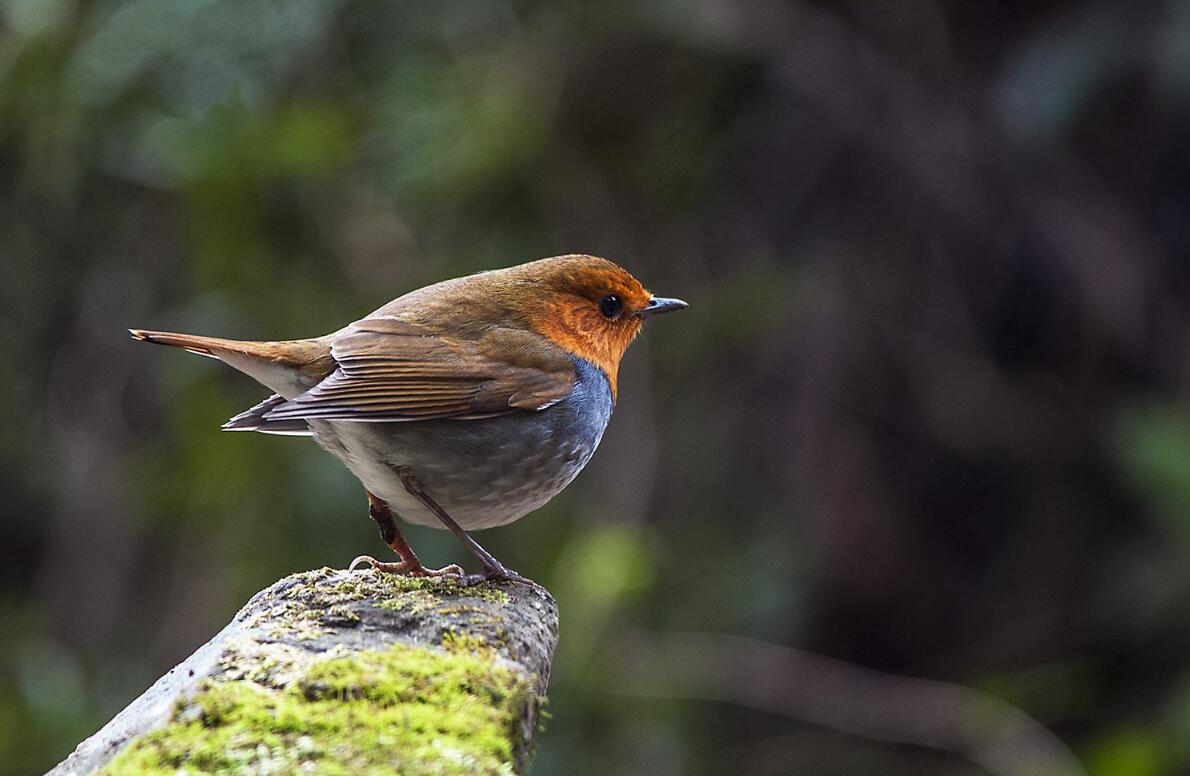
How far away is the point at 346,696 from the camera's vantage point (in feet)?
6.49

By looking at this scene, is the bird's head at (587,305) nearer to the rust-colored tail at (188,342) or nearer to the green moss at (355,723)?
the rust-colored tail at (188,342)

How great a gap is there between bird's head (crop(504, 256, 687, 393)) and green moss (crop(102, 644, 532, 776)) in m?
1.57

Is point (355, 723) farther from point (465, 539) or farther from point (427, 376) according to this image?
point (427, 376)

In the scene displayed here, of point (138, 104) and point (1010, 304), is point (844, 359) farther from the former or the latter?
point (138, 104)

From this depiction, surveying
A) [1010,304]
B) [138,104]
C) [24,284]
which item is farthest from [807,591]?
[24,284]

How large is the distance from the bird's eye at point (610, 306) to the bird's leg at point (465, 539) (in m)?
0.79

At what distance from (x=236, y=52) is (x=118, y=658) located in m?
2.54

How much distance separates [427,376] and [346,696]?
54.0 inches

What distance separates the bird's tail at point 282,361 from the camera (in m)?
3.19

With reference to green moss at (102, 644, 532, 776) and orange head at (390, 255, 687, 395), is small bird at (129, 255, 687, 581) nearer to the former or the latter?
orange head at (390, 255, 687, 395)

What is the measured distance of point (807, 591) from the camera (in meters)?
5.46

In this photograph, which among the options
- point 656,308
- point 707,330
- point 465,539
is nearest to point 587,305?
point 656,308

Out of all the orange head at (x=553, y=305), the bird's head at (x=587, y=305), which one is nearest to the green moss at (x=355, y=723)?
the orange head at (x=553, y=305)

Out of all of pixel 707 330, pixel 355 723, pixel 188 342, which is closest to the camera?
pixel 355 723
